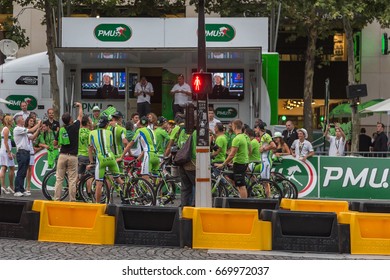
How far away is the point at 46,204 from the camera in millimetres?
13086

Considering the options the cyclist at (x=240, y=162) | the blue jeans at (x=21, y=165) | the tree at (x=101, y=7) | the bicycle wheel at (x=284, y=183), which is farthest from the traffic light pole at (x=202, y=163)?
the tree at (x=101, y=7)

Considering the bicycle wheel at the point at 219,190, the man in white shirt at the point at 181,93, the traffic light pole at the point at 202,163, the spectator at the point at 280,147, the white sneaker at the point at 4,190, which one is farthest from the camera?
the man in white shirt at the point at 181,93

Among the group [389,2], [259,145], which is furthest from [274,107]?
[389,2]

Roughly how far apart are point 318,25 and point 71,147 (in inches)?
833

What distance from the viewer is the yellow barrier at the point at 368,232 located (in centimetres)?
1227

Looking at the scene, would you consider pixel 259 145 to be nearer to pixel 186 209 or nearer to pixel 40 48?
pixel 186 209

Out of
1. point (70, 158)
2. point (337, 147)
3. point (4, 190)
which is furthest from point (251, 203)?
point (337, 147)

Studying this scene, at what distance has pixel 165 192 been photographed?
17906 millimetres

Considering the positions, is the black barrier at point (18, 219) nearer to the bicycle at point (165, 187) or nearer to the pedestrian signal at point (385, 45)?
the bicycle at point (165, 187)

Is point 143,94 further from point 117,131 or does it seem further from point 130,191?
point 130,191

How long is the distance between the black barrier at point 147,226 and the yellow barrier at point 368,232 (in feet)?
7.56

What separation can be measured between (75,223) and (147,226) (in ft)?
3.71

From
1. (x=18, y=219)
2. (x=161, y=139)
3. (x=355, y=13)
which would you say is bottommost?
(x=18, y=219)

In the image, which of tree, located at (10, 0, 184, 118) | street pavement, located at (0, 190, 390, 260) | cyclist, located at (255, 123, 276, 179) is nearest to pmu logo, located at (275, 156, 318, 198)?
cyclist, located at (255, 123, 276, 179)
